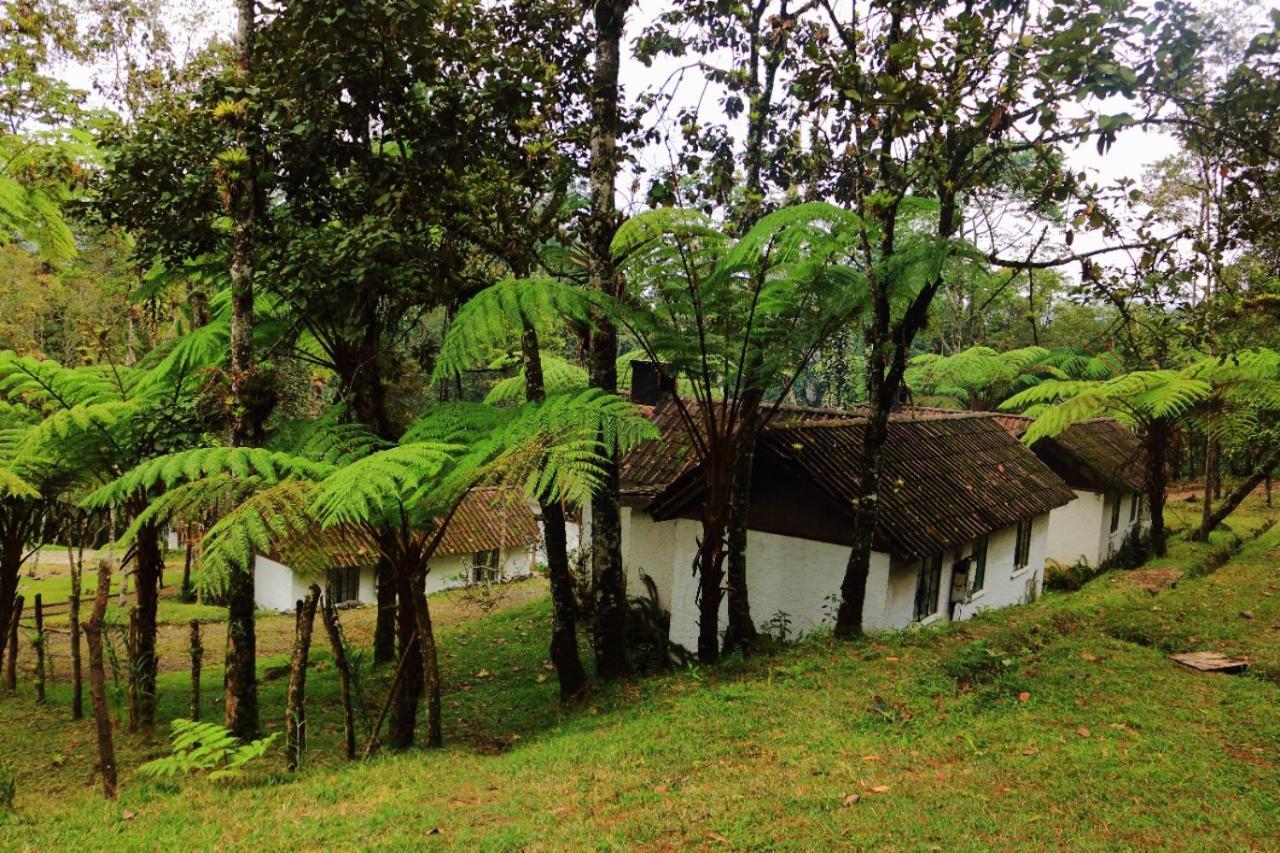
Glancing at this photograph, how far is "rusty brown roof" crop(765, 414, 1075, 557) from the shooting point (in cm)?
1014

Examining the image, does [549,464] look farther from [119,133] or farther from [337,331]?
[119,133]

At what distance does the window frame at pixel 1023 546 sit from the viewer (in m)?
14.2

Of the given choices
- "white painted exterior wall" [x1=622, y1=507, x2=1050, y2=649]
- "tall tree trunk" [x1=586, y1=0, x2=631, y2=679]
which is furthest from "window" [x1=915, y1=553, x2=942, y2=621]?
"tall tree trunk" [x1=586, y1=0, x2=631, y2=679]

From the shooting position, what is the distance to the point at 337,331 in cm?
770

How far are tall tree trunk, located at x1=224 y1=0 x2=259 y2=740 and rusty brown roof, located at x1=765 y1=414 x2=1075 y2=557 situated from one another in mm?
6242

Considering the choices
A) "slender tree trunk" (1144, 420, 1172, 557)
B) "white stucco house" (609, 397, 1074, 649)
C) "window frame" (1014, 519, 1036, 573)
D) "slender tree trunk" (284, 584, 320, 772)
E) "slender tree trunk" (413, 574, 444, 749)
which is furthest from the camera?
"slender tree trunk" (1144, 420, 1172, 557)

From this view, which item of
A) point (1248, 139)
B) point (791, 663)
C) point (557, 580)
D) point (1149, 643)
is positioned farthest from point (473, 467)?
point (1149, 643)

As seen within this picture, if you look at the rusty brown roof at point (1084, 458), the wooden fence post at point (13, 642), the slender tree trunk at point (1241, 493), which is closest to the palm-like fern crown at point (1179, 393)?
the slender tree trunk at point (1241, 493)

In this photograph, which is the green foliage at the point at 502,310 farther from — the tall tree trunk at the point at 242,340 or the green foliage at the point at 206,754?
the green foliage at the point at 206,754

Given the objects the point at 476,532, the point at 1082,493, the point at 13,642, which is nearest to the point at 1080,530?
the point at 1082,493

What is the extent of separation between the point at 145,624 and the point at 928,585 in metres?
9.60

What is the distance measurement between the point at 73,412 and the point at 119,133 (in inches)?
116

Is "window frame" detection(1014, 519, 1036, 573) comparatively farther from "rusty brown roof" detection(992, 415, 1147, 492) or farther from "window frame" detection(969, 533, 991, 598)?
"rusty brown roof" detection(992, 415, 1147, 492)

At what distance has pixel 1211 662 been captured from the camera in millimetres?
7559
